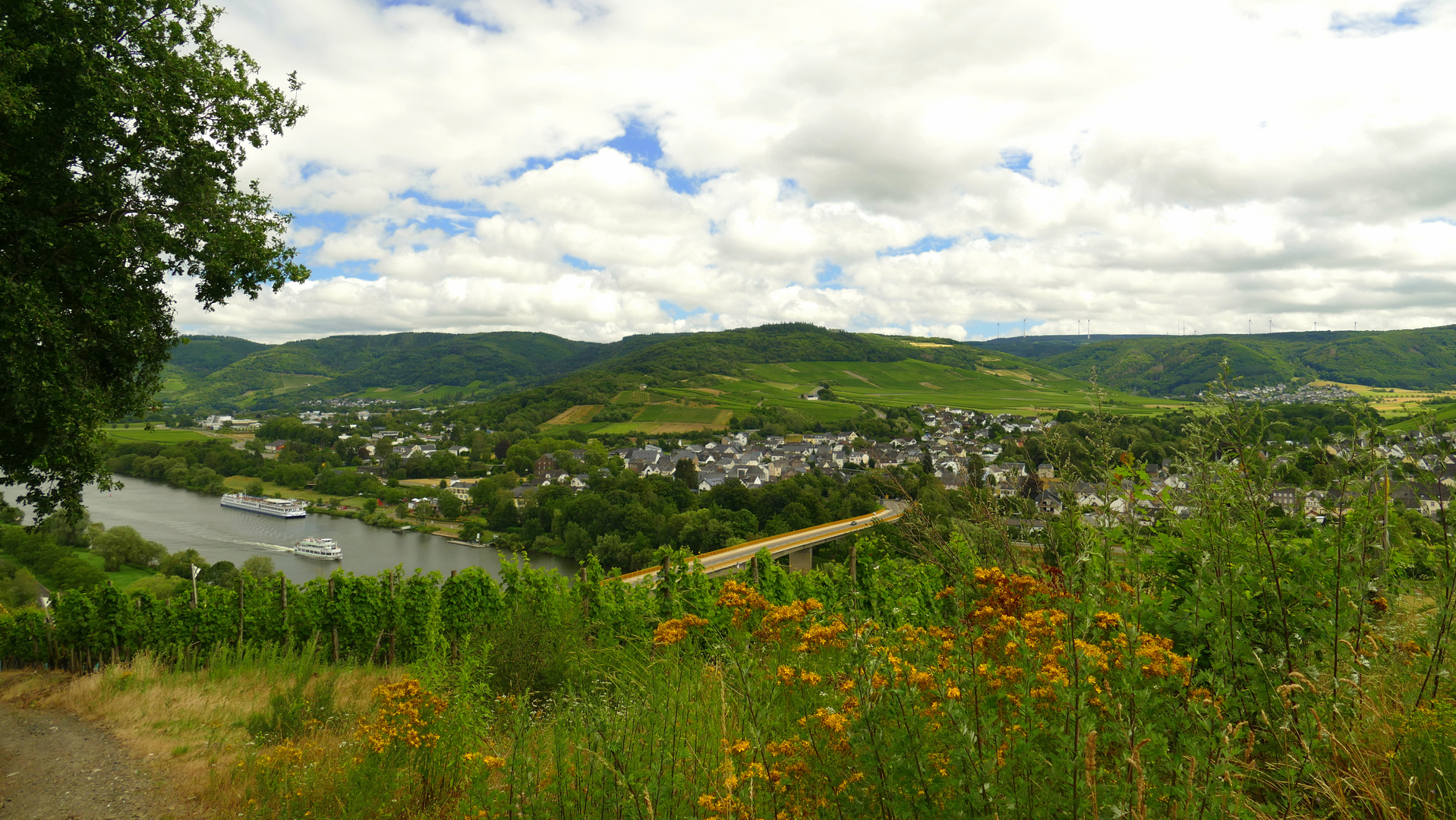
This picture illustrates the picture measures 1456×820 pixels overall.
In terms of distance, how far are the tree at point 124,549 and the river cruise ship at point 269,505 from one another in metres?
22.1

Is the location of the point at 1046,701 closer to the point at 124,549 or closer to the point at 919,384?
the point at 124,549

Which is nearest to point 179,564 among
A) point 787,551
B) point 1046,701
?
point 787,551

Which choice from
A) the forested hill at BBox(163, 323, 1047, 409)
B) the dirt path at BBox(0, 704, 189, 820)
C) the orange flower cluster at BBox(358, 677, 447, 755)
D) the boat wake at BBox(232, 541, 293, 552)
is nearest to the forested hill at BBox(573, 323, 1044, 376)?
the forested hill at BBox(163, 323, 1047, 409)

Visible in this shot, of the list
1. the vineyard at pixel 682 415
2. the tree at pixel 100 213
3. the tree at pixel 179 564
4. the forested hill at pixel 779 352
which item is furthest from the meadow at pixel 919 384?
the tree at pixel 100 213

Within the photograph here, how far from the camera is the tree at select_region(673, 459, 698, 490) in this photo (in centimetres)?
5541

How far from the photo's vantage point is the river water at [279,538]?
4122 centimetres

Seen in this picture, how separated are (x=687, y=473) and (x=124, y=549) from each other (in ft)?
120

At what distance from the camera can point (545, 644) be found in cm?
671

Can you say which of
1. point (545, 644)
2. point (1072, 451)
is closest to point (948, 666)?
point (1072, 451)

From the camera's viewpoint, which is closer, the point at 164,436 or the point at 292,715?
the point at 292,715

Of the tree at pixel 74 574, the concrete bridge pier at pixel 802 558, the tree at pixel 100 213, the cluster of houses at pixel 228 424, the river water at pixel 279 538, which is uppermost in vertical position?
the tree at pixel 100 213

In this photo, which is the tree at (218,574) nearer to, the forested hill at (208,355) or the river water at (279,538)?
the river water at (279,538)

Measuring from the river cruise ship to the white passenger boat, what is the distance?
1650 cm

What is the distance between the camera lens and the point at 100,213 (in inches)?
275
